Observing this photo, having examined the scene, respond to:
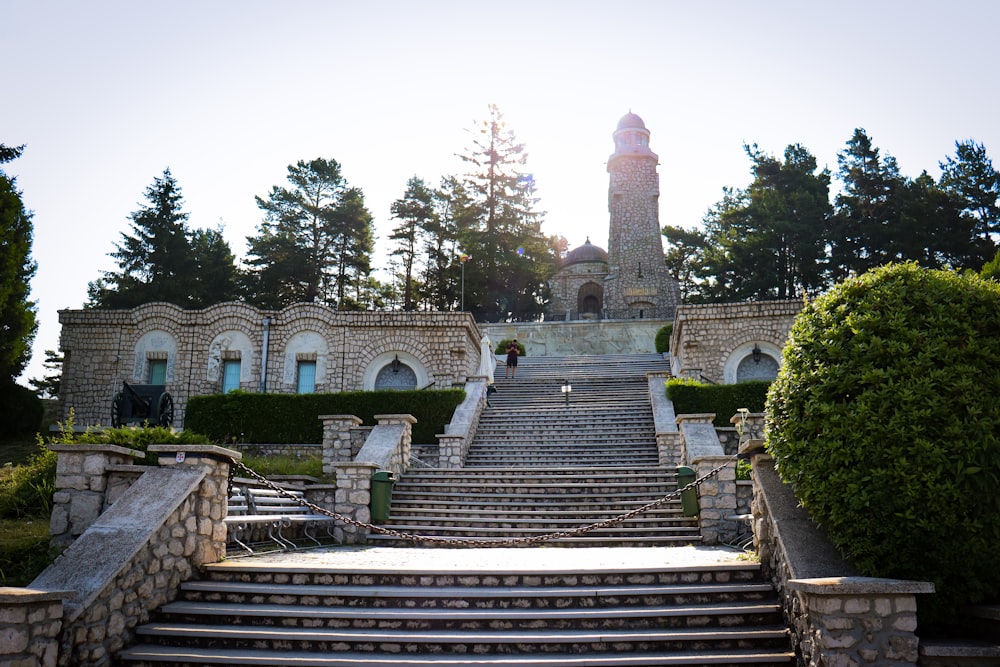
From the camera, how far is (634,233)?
43.8 m

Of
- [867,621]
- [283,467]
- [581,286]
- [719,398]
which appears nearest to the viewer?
[867,621]

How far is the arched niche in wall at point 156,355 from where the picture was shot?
81.8ft

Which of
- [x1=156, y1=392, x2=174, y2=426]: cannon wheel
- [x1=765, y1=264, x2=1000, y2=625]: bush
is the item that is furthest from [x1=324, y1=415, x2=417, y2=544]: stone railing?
[x1=156, y1=392, x2=174, y2=426]: cannon wheel

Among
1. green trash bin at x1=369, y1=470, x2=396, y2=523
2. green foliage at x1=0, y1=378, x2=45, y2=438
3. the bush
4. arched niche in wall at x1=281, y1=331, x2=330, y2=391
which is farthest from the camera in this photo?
arched niche in wall at x1=281, y1=331, x2=330, y2=391

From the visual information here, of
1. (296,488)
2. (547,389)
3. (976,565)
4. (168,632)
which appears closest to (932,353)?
(976,565)

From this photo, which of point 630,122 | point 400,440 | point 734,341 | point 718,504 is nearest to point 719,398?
point 734,341

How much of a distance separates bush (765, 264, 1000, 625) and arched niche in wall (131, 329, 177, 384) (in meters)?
23.9

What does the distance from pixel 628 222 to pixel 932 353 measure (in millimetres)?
39866

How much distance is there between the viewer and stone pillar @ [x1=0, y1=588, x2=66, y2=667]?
4.59 meters

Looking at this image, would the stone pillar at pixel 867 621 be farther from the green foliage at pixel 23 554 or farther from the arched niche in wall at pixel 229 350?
the arched niche in wall at pixel 229 350

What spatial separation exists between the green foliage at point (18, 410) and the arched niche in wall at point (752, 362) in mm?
21657

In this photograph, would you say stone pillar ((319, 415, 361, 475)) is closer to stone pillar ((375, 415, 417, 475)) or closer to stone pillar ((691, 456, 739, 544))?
stone pillar ((375, 415, 417, 475))

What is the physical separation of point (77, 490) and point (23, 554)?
0.83m

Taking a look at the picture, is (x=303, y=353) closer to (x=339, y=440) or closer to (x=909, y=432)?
(x=339, y=440)
